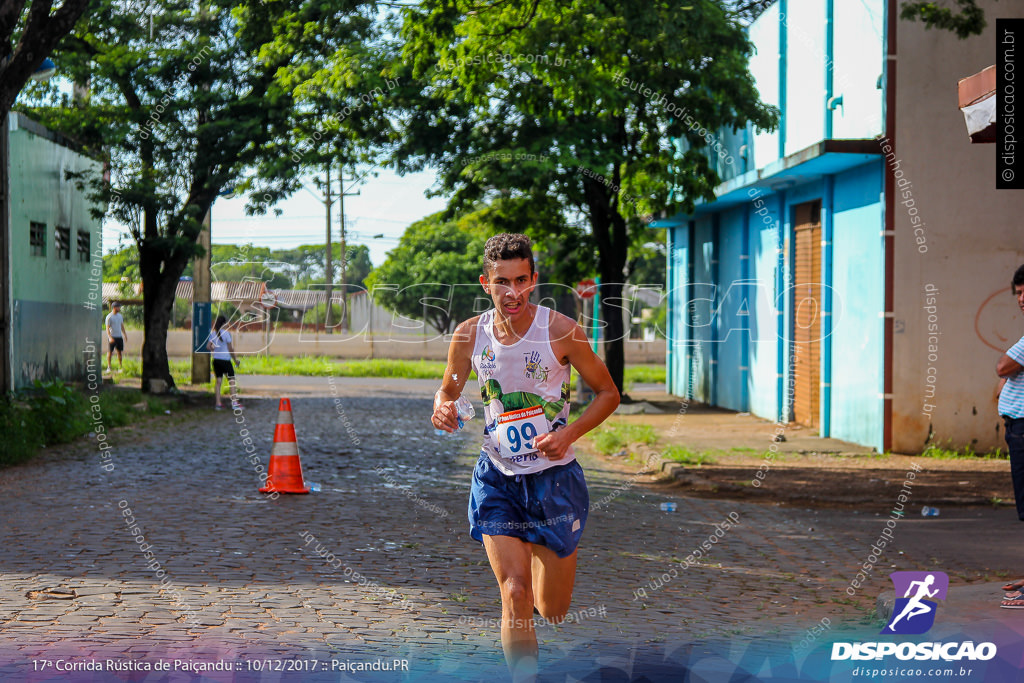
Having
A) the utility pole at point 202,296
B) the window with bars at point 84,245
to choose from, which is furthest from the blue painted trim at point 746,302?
the window with bars at point 84,245

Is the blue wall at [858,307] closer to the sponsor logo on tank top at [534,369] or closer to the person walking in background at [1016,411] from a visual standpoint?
the person walking in background at [1016,411]

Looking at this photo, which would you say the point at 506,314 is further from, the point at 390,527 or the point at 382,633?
the point at 390,527

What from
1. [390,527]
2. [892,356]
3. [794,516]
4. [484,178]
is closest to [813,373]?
[892,356]

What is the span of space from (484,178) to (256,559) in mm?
11569

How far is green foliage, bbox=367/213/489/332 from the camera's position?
48.0 metres

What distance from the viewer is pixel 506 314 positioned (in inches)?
180

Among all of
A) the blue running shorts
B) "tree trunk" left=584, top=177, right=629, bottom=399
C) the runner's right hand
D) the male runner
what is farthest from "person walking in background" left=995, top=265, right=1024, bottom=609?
"tree trunk" left=584, top=177, right=629, bottom=399

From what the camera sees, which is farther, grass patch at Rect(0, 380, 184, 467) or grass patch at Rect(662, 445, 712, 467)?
grass patch at Rect(662, 445, 712, 467)

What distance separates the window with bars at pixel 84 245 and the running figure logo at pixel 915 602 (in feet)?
62.8

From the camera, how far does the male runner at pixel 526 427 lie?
4504 millimetres

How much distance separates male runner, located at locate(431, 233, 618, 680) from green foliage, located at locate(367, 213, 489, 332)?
41.3 m

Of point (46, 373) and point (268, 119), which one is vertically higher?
point (268, 119)

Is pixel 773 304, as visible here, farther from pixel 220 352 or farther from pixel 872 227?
pixel 220 352

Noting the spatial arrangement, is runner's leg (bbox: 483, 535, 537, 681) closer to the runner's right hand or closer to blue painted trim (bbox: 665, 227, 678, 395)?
the runner's right hand
